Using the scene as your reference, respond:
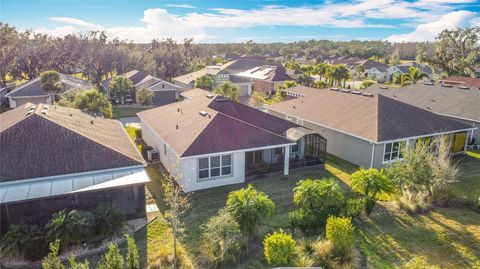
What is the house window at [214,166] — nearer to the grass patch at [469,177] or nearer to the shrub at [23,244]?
the shrub at [23,244]

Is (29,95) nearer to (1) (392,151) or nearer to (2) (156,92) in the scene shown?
(2) (156,92)

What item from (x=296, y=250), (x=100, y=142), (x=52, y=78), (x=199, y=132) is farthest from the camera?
(x=52, y=78)

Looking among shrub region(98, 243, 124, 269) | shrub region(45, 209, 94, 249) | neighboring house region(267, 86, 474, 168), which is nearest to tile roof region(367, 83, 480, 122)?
neighboring house region(267, 86, 474, 168)

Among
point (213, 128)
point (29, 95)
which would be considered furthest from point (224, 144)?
point (29, 95)

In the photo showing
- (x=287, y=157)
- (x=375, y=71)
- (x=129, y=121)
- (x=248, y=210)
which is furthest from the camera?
(x=375, y=71)

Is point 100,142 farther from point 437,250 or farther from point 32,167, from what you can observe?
point 437,250

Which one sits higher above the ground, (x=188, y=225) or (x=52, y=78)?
(x=52, y=78)

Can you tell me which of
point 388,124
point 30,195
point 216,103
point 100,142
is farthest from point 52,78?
point 388,124

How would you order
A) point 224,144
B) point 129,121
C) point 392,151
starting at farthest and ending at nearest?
point 129,121
point 392,151
point 224,144
